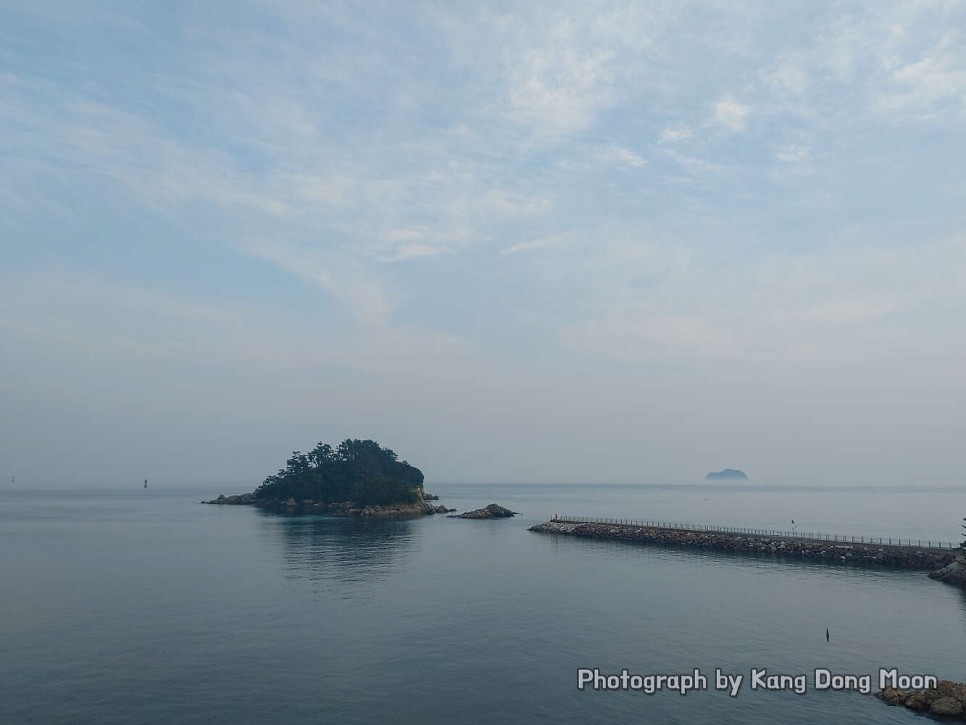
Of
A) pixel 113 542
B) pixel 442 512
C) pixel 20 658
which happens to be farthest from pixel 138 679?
pixel 442 512

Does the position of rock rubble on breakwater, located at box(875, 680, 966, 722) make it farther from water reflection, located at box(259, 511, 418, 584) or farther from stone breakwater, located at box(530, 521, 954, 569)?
stone breakwater, located at box(530, 521, 954, 569)

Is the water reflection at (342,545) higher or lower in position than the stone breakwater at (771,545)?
lower

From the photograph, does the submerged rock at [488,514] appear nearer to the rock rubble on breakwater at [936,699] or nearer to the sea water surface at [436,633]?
the sea water surface at [436,633]

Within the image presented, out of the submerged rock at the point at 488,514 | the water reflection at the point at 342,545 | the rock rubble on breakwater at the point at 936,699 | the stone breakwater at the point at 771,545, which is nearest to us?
the rock rubble on breakwater at the point at 936,699

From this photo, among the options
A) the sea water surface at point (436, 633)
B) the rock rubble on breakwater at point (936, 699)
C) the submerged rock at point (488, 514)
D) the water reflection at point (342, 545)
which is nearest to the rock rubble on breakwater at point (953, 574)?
the sea water surface at point (436, 633)

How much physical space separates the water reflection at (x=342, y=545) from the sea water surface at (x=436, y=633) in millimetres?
1053

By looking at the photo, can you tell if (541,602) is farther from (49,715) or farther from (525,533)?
(525,533)

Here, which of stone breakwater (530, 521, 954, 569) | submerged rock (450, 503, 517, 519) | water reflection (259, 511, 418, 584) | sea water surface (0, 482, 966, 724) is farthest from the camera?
submerged rock (450, 503, 517, 519)

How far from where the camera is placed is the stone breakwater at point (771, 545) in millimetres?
85688

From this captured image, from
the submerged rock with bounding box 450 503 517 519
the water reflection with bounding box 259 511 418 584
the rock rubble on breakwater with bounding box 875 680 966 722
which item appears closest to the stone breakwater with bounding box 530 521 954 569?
the water reflection with bounding box 259 511 418 584

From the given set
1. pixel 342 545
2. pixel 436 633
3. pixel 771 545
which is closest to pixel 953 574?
pixel 771 545

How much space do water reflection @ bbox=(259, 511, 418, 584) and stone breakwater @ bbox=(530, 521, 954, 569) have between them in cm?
3997

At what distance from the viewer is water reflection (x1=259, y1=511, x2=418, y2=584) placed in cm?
8025

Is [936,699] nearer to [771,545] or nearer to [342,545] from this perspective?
[771,545]
